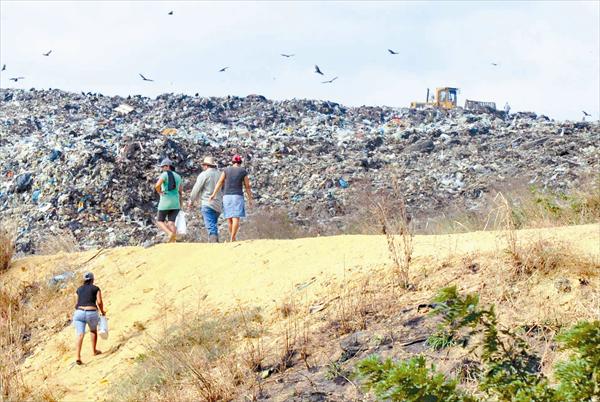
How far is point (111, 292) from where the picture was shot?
10.5 meters

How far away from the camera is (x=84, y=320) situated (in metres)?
9.28

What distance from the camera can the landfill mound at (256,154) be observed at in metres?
17.4

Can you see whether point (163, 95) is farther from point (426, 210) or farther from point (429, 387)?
point (429, 387)

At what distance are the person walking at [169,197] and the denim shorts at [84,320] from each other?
2508 millimetres

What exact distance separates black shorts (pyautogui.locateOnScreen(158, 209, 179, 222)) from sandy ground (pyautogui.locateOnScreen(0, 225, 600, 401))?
0.79 meters

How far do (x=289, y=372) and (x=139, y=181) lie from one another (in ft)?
40.4

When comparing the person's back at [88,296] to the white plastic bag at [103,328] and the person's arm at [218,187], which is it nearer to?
the white plastic bag at [103,328]

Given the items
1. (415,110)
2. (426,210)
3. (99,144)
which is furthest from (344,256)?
(415,110)

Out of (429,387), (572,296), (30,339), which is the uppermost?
(429,387)

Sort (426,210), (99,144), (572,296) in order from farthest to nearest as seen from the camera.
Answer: (99,144) → (426,210) → (572,296)

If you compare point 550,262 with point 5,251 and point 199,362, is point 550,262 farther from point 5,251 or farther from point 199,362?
point 5,251

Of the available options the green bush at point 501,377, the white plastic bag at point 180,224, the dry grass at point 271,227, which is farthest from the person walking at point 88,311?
the green bush at point 501,377

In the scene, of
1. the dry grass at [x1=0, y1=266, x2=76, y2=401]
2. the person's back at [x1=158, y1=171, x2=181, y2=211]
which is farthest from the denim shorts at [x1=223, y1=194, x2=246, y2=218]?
the dry grass at [x1=0, y1=266, x2=76, y2=401]

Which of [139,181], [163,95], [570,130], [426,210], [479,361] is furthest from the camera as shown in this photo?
[163,95]
